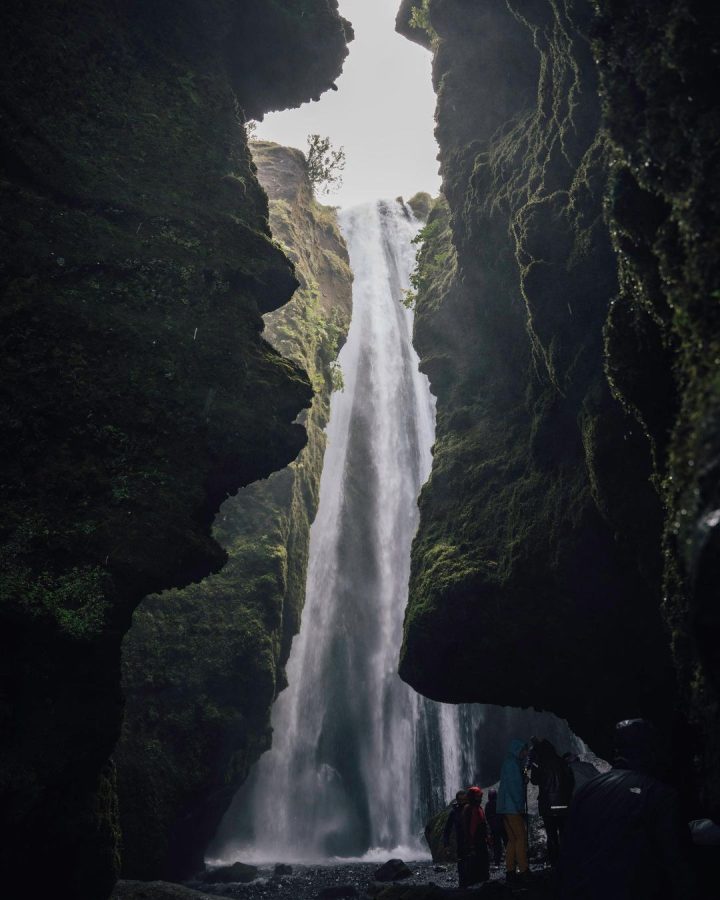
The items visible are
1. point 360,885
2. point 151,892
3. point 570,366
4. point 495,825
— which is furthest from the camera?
point 360,885

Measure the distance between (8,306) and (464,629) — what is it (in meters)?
8.01

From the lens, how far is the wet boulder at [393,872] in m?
12.0

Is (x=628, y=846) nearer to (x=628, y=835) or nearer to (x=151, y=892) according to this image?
(x=628, y=835)

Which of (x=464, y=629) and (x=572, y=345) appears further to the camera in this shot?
(x=464, y=629)

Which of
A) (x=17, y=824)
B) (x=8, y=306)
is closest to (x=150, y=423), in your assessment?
(x=8, y=306)

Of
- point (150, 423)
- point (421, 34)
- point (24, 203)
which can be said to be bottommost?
point (150, 423)

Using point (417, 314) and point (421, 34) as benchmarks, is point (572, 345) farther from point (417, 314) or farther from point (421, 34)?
point (421, 34)

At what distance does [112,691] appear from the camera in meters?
6.67

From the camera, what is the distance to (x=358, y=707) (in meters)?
20.1

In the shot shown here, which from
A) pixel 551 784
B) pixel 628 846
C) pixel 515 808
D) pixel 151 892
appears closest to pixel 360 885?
pixel 551 784

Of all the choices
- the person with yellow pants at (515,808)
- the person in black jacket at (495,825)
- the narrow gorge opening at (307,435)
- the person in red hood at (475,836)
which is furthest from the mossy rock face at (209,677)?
the person with yellow pants at (515,808)

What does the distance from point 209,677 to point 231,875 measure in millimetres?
4620

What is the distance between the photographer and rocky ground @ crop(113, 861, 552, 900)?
7438 mm

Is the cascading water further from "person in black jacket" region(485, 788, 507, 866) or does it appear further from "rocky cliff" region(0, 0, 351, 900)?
"rocky cliff" region(0, 0, 351, 900)
